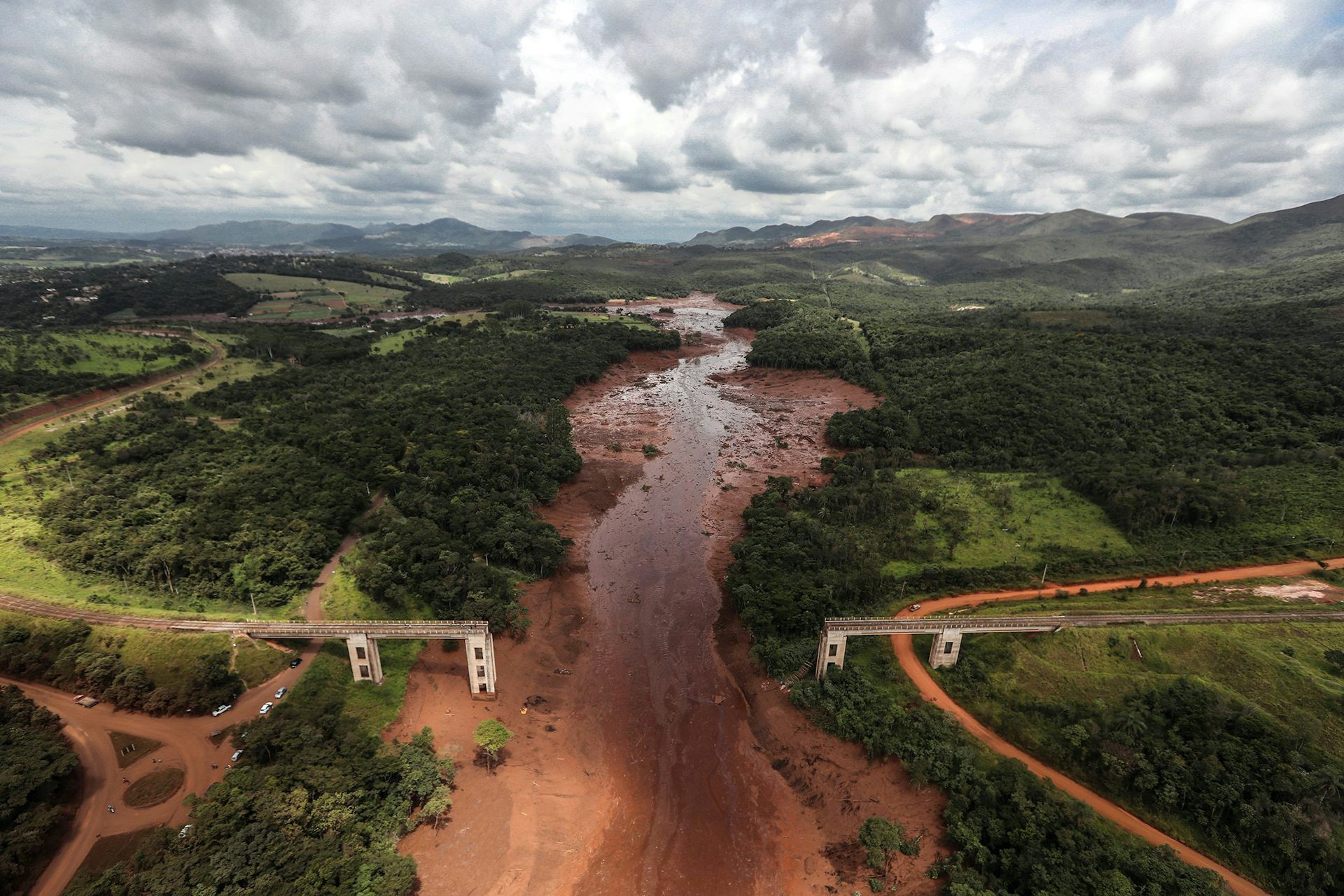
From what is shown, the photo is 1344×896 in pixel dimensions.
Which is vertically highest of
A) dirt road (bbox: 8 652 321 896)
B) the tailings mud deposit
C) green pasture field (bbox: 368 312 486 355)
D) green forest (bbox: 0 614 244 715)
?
green pasture field (bbox: 368 312 486 355)

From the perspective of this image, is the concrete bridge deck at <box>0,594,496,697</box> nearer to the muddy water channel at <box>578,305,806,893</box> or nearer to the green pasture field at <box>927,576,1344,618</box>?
the muddy water channel at <box>578,305,806,893</box>

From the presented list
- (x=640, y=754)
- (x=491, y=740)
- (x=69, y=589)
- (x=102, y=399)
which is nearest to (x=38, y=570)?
(x=69, y=589)

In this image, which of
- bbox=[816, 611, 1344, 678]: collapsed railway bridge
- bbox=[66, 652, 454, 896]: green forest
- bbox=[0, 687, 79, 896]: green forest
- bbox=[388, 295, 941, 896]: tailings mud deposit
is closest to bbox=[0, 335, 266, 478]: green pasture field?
bbox=[0, 687, 79, 896]: green forest

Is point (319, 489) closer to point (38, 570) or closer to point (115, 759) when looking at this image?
point (38, 570)

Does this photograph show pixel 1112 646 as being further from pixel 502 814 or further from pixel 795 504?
pixel 502 814

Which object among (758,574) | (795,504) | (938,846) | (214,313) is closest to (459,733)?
(758,574)

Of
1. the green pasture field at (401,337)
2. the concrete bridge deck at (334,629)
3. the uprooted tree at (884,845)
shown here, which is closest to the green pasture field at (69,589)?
the concrete bridge deck at (334,629)

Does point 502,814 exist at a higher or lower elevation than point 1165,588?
lower
